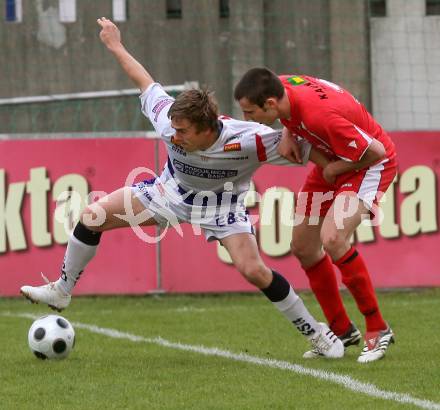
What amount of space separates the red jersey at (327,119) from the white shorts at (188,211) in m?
0.68

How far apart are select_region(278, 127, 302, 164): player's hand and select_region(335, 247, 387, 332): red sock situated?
67 cm

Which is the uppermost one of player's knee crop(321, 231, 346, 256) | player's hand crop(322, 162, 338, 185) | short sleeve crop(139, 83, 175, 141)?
short sleeve crop(139, 83, 175, 141)

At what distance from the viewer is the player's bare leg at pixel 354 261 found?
7.15 metres

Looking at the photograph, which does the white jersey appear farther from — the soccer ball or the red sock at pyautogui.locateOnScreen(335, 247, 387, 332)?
the soccer ball

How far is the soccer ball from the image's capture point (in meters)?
7.40

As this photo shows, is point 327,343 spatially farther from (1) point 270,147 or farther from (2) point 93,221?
(2) point 93,221

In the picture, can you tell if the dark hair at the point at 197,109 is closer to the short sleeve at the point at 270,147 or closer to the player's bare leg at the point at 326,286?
the short sleeve at the point at 270,147

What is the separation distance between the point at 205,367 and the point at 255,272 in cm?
62

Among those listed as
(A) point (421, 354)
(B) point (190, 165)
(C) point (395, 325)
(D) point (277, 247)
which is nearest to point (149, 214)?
(B) point (190, 165)

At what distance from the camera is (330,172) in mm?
7078

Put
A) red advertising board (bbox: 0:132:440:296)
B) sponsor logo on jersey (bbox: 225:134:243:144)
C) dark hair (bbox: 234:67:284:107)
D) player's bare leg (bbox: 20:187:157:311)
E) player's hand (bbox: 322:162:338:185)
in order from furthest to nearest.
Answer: red advertising board (bbox: 0:132:440:296), player's bare leg (bbox: 20:187:157:311), sponsor logo on jersey (bbox: 225:134:243:144), player's hand (bbox: 322:162:338:185), dark hair (bbox: 234:67:284:107)

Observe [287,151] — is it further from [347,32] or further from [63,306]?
[347,32]

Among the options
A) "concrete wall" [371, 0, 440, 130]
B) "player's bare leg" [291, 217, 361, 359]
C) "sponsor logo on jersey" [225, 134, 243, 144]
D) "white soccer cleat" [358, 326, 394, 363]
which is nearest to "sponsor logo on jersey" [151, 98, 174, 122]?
"sponsor logo on jersey" [225, 134, 243, 144]

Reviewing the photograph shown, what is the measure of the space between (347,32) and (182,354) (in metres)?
7.12
